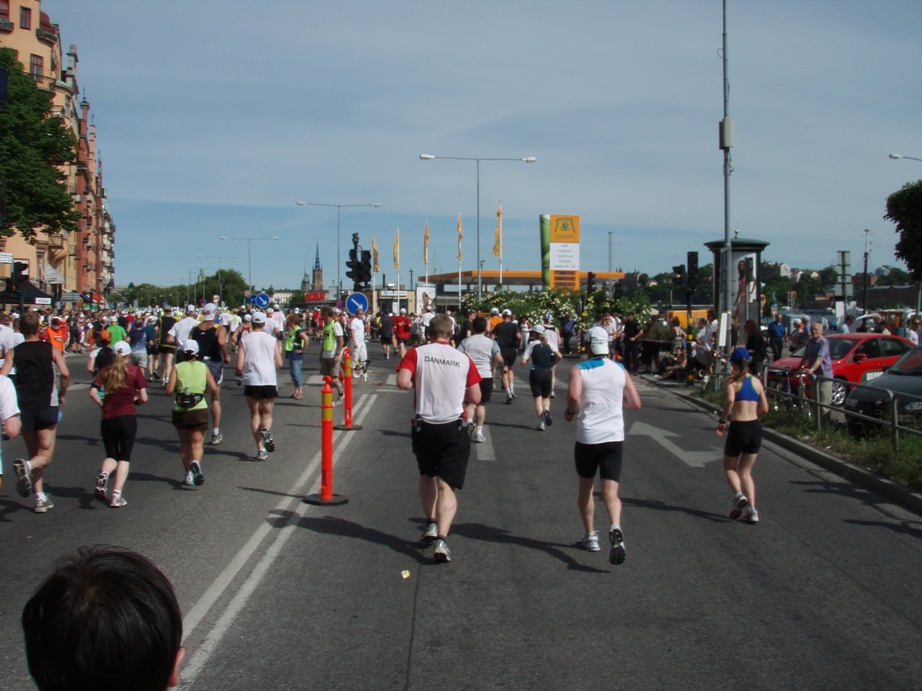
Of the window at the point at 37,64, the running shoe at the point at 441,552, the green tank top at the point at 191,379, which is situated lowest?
the running shoe at the point at 441,552

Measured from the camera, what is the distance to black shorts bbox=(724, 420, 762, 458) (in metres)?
8.37

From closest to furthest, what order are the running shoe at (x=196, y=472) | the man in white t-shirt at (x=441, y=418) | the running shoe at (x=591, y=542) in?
the man in white t-shirt at (x=441, y=418) → the running shoe at (x=591, y=542) → the running shoe at (x=196, y=472)

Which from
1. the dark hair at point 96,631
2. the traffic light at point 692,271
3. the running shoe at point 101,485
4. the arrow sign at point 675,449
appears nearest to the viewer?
the dark hair at point 96,631

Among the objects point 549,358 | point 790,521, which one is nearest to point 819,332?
point 549,358

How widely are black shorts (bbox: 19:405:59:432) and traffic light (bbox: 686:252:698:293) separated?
20991 mm

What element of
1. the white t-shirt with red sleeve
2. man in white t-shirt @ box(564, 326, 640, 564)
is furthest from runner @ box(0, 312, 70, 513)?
man in white t-shirt @ box(564, 326, 640, 564)

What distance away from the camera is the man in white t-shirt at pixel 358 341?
21.1 metres

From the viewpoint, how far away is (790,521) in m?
8.34

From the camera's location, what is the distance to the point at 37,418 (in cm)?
858

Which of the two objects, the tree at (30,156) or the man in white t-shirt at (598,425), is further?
the tree at (30,156)

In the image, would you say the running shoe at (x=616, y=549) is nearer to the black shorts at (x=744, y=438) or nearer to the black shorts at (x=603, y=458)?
the black shorts at (x=603, y=458)

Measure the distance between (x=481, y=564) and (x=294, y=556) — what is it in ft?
4.69

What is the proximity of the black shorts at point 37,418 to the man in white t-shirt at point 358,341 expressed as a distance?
12340 mm

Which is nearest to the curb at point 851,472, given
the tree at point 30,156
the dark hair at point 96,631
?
the dark hair at point 96,631
